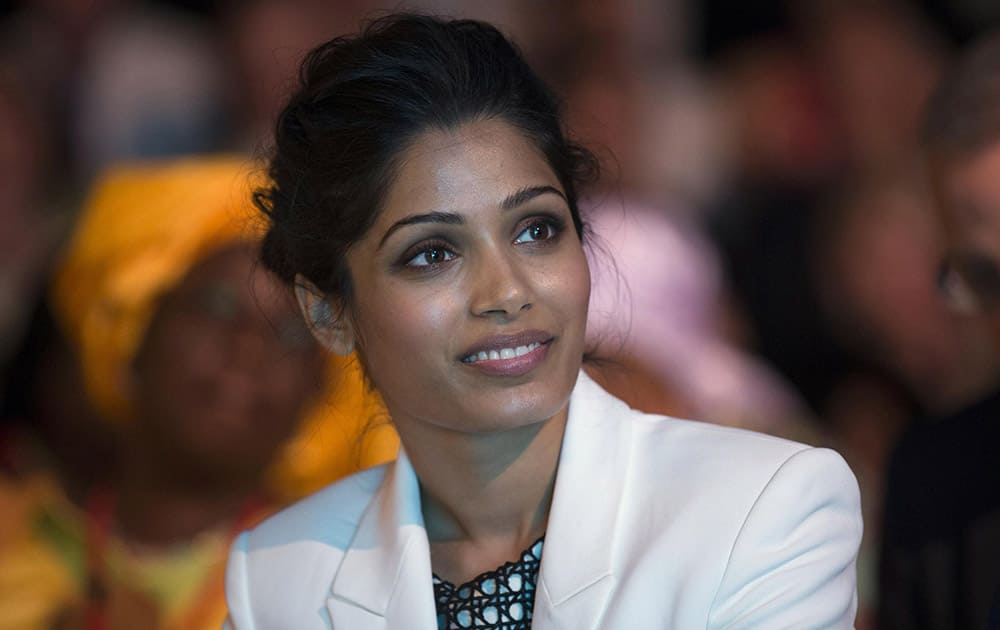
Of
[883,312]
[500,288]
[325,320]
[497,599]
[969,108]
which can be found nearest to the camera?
[500,288]

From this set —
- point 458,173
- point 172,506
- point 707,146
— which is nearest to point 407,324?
point 458,173

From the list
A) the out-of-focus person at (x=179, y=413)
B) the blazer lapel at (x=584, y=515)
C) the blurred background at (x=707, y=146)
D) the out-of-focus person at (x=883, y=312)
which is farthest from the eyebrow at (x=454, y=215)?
the out-of-focus person at (x=883, y=312)

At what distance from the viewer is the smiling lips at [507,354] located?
1707 millimetres

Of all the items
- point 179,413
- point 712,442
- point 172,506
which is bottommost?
point 172,506

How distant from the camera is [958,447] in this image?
225 cm

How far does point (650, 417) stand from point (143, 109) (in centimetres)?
304

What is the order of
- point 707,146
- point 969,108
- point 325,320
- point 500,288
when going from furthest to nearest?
point 707,146 → point 969,108 → point 325,320 → point 500,288

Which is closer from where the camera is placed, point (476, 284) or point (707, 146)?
A: point (476, 284)

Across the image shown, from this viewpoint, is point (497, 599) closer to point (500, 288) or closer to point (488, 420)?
point (488, 420)

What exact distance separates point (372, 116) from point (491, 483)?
0.52 m

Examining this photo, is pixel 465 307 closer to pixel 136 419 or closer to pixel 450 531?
pixel 450 531

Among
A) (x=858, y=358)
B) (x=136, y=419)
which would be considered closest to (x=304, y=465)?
(x=136, y=419)

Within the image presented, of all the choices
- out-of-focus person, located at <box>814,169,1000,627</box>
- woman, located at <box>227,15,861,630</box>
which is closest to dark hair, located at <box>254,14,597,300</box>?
woman, located at <box>227,15,861,630</box>

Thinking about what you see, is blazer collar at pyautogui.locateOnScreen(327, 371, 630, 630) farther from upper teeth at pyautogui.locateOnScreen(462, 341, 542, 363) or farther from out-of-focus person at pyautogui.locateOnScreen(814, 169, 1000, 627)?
out-of-focus person at pyautogui.locateOnScreen(814, 169, 1000, 627)
